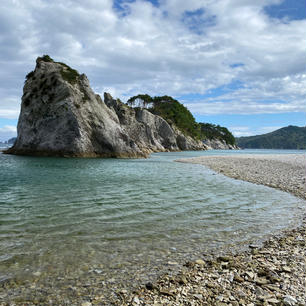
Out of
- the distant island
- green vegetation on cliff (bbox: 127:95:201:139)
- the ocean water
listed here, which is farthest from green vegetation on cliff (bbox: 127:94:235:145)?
the ocean water

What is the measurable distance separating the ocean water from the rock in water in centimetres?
3300

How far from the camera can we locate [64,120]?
47.1 meters

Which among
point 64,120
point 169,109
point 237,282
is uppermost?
point 169,109

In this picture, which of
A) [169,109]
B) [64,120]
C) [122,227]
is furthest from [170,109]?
[122,227]

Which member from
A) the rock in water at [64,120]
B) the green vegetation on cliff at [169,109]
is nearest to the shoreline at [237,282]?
the rock in water at [64,120]

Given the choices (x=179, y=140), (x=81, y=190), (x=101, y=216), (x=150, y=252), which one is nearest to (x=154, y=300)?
(x=150, y=252)

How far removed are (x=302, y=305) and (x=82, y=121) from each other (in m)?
48.8

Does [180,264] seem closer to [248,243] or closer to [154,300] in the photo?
[154,300]

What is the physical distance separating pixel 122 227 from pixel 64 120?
4318 centimetres

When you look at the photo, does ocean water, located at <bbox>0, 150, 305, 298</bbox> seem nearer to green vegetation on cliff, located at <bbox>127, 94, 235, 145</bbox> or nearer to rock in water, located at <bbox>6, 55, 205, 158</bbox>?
rock in water, located at <bbox>6, 55, 205, 158</bbox>

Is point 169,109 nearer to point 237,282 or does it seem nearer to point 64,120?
point 64,120

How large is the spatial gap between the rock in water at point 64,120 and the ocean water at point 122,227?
33.0m

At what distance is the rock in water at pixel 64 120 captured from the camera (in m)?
46.7

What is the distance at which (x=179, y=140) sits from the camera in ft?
431
